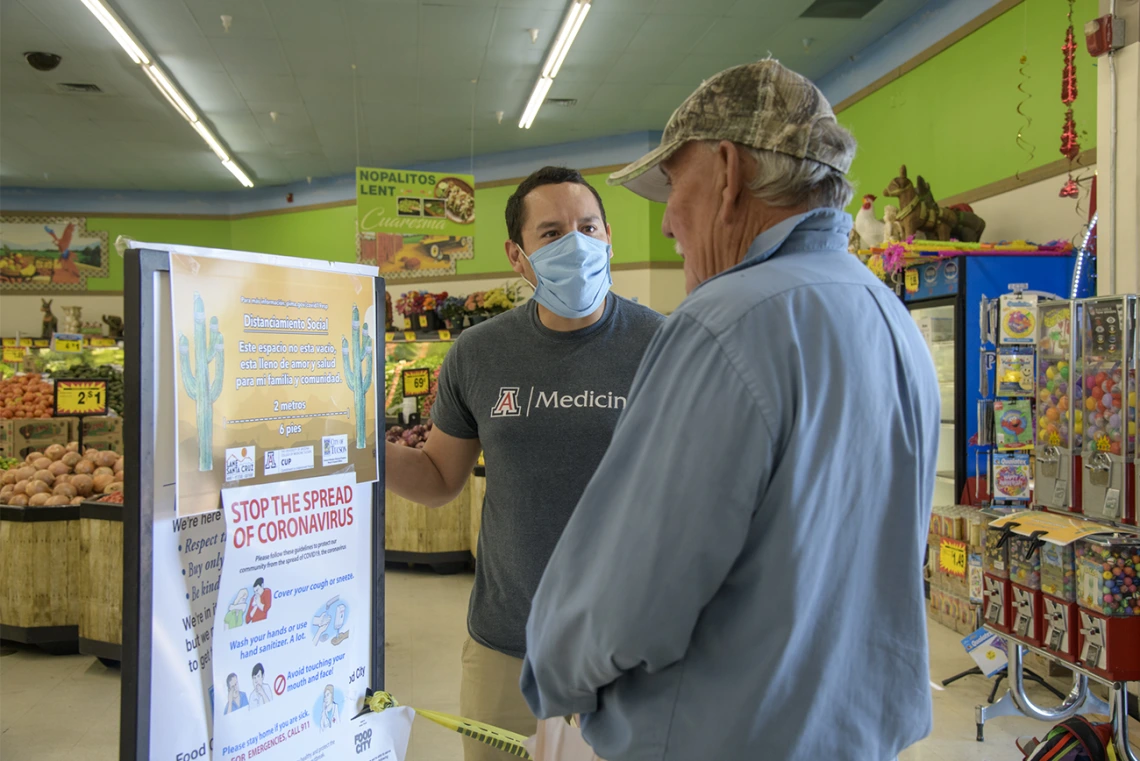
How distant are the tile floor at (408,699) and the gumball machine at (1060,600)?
39 centimetres

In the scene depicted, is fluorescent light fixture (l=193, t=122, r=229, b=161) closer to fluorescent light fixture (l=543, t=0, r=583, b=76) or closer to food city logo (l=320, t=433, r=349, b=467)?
fluorescent light fixture (l=543, t=0, r=583, b=76)

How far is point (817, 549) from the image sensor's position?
99 cm

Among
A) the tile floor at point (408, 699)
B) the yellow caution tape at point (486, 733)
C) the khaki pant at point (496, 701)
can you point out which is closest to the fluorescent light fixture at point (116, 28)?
the tile floor at point (408, 699)

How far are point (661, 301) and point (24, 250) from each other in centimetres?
1139

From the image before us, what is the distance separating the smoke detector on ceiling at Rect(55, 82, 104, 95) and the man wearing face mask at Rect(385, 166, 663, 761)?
9.93 metres

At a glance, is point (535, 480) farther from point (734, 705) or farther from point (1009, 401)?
point (1009, 401)

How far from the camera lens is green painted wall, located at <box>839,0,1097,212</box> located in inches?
229

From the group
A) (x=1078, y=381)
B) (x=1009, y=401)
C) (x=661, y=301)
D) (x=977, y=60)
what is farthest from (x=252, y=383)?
(x=661, y=301)

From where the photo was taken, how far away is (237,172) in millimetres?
13641

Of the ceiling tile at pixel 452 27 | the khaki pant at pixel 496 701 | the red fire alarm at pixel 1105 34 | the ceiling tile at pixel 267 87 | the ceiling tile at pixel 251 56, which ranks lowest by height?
the khaki pant at pixel 496 701

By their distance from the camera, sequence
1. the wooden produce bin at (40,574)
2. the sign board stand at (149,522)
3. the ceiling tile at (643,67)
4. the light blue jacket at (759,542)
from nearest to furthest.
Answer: the light blue jacket at (759,542)
the sign board stand at (149,522)
the wooden produce bin at (40,574)
the ceiling tile at (643,67)

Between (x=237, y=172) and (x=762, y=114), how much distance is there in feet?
45.9

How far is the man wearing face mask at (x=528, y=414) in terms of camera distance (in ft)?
6.30

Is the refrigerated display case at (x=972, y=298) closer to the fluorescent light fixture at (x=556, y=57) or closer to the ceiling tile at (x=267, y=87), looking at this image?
the fluorescent light fixture at (x=556, y=57)
